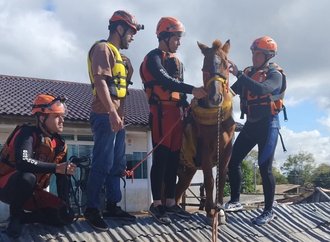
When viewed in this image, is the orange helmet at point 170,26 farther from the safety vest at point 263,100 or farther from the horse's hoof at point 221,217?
the horse's hoof at point 221,217

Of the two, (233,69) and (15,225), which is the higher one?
(233,69)

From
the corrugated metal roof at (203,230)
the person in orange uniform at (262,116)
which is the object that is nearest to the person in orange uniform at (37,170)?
the corrugated metal roof at (203,230)

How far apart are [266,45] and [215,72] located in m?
1.19

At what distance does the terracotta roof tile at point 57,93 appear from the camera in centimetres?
1472

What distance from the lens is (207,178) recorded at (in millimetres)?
6203

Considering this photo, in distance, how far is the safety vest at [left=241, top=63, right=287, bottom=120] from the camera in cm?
666

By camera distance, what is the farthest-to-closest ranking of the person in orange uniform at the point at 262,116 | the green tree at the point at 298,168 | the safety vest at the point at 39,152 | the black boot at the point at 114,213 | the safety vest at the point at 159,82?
the green tree at the point at 298,168, the person in orange uniform at the point at 262,116, the safety vest at the point at 159,82, the black boot at the point at 114,213, the safety vest at the point at 39,152

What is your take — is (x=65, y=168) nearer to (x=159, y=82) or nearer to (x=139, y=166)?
(x=159, y=82)

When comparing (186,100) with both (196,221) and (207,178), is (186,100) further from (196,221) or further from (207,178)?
(196,221)

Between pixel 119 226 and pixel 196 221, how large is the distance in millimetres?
1093

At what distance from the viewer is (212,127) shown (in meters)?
6.25

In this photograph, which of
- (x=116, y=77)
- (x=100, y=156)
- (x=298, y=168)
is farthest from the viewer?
(x=298, y=168)

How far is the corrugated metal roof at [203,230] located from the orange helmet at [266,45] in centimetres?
226

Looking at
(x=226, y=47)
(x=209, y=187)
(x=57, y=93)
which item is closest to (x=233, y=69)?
(x=226, y=47)
